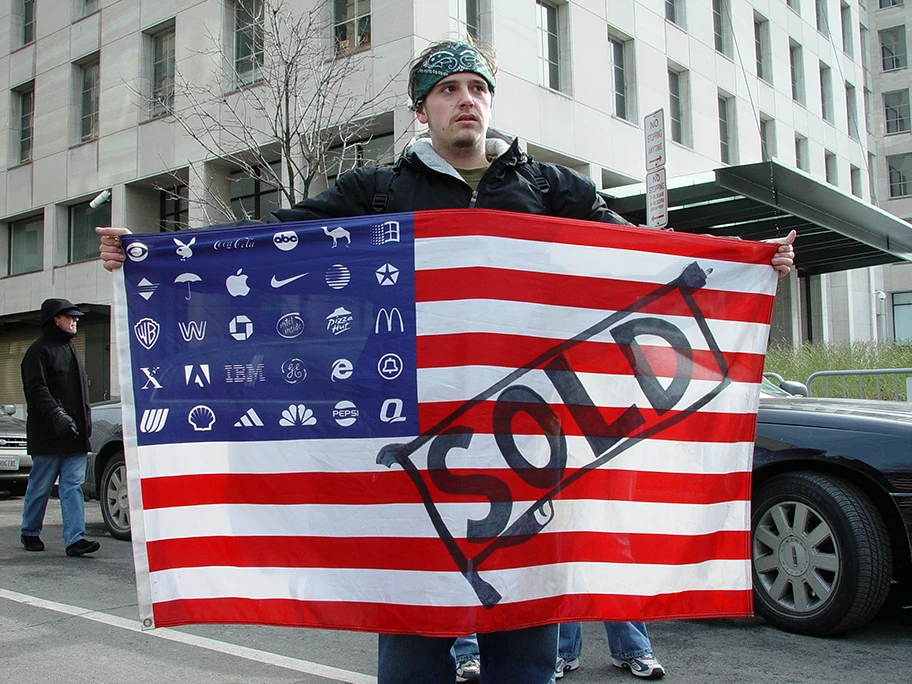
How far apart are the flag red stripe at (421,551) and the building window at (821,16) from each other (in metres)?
35.4

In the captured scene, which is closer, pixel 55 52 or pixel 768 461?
pixel 768 461

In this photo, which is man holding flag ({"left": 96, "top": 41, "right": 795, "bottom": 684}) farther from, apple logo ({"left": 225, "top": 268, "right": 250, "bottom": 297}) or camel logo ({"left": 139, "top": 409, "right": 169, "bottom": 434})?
camel logo ({"left": 139, "top": 409, "right": 169, "bottom": 434})

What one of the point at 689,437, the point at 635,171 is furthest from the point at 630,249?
the point at 635,171

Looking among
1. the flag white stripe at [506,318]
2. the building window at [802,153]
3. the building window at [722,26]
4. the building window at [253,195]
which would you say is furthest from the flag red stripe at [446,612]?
the building window at [802,153]

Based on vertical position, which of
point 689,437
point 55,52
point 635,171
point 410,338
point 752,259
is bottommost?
point 689,437

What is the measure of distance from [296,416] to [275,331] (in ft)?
0.86

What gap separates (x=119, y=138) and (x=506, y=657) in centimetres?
2248

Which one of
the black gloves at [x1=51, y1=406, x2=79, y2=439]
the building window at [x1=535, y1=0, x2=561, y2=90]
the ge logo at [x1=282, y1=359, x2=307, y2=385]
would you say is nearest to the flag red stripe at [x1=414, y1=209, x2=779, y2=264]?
the ge logo at [x1=282, y1=359, x2=307, y2=385]

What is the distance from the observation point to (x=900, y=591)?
561cm

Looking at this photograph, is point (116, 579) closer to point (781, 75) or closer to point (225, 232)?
point (225, 232)

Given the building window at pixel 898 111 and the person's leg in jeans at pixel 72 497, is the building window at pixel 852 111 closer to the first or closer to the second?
the building window at pixel 898 111

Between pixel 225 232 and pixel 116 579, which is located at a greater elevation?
pixel 225 232

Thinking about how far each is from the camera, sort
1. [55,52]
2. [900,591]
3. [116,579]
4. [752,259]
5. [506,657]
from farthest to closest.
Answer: [55,52]
[116,579]
[900,591]
[752,259]
[506,657]

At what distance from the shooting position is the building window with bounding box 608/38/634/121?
874 inches
